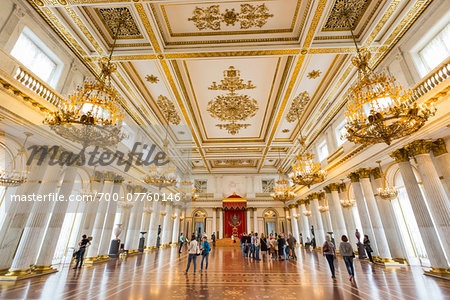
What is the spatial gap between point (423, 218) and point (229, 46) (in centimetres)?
756

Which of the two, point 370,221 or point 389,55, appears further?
point 370,221

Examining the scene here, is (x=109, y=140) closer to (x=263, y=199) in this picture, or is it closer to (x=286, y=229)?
(x=263, y=199)

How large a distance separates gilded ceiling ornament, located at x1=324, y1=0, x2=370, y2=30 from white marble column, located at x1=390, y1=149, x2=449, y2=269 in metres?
4.18

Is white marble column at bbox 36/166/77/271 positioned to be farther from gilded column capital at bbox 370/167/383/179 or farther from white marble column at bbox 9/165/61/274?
gilded column capital at bbox 370/167/383/179

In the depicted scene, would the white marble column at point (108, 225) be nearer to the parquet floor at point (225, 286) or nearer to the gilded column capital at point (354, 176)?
the parquet floor at point (225, 286)

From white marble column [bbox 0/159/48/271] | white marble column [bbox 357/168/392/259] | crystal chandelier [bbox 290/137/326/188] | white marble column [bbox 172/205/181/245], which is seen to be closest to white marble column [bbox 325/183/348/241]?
white marble column [bbox 357/168/392/259]

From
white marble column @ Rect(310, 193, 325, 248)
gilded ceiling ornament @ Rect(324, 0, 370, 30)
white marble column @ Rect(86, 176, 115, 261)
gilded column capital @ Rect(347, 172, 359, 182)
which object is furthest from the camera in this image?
white marble column @ Rect(310, 193, 325, 248)

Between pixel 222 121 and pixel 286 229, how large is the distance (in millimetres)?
13772

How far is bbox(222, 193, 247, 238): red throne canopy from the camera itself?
63.4 feet

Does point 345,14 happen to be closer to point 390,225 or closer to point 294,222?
point 390,225

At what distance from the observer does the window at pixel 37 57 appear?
482 centimetres

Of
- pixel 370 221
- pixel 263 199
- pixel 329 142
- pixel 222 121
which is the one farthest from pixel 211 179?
pixel 370 221

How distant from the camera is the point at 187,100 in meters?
9.11

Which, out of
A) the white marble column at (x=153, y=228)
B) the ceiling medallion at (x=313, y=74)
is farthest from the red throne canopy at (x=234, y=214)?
the ceiling medallion at (x=313, y=74)
